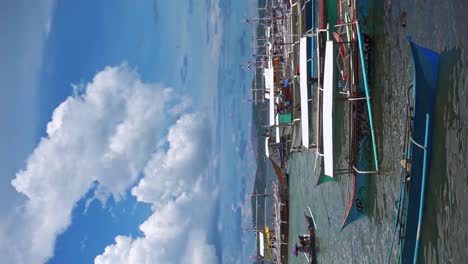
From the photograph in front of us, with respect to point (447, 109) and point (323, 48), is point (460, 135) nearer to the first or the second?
point (447, 109)

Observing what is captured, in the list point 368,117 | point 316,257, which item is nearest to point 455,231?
point 368,117

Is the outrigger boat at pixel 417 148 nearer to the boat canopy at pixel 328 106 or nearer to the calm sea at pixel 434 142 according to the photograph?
the calm sea at pixel 434 142

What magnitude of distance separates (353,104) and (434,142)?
181 inches

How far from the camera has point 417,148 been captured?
12055 millimetres

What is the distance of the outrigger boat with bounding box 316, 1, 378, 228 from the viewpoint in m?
15.6

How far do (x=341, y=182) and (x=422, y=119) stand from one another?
23.8 ft

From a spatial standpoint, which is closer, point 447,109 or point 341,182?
point 447,109

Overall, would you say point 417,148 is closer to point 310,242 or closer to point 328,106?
point 328,106

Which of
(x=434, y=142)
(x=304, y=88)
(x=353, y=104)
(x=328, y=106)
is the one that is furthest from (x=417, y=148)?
(x=304, y=88)

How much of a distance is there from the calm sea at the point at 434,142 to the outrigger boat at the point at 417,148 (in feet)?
0.60

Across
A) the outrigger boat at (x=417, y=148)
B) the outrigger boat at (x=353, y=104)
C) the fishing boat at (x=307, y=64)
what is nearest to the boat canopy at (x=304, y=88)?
the fishing boat at (x=307, y=64)

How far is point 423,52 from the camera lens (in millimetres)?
11703

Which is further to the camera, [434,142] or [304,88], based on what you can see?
[304,88]

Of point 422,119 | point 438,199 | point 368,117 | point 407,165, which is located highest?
point 368,117
